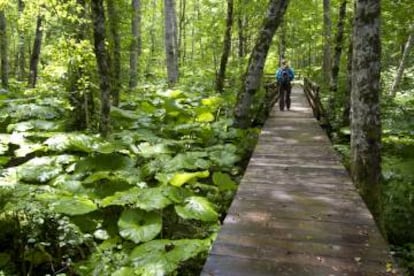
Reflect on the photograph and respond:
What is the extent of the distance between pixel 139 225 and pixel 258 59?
5863 millimetres

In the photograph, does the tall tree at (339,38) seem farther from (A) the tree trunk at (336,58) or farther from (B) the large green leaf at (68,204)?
(B) the large green leaf at (68,204)

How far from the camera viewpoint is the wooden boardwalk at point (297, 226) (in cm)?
394

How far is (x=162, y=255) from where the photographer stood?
15.6ft

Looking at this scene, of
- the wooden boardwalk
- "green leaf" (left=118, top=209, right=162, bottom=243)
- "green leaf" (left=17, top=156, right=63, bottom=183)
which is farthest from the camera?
"green leaf" (left=17, top=156, right=63, bottom=183)

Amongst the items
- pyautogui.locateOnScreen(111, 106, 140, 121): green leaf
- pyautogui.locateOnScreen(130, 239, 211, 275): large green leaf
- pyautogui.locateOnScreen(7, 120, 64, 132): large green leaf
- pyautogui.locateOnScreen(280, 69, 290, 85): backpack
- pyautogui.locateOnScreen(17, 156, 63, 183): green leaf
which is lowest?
pyautogui.locateOnScreen(130, 239, 211, 275): large green leaf

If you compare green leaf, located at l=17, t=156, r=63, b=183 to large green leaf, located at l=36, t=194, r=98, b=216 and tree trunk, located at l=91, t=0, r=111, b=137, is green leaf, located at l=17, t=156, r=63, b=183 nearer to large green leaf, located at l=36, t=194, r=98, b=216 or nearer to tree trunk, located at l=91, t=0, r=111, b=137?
large green leaf, located at l=36, t=194, r=98, b=216

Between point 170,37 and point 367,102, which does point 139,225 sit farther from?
point 170,37

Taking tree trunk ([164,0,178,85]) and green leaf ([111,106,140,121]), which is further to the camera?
tree trunk ([164,0,178,85])

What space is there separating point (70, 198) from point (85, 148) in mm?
1793

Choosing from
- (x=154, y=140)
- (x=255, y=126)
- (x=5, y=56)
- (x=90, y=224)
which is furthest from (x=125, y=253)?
(x=5, y=56)

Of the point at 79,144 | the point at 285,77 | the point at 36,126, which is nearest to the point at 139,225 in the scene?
the point at 79,144

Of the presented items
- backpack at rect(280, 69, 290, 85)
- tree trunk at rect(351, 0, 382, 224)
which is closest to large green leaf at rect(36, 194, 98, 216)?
tree trunk at rect(351, 0, 382, 224)

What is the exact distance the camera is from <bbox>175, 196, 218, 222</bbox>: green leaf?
5578 millimetres

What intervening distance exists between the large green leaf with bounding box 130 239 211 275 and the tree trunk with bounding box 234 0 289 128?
19.5 feet
